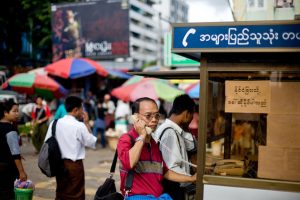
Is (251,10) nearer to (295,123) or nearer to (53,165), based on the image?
(295,123)

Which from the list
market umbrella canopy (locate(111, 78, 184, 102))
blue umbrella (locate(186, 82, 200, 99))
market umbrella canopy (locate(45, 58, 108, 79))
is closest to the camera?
blue umbrella (locate(186, 82, 200, 99))

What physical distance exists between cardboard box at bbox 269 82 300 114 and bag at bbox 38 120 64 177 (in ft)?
8.99

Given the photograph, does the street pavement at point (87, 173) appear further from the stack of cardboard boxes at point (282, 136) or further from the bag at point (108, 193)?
Result: the stack of cardboard boxes at point (282, 136)

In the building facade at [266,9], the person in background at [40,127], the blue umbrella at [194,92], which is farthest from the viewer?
the blue umbrella at [194,92]

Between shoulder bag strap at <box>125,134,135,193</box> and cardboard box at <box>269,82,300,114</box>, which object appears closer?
shoulder bag strap at <box>125,134,135,193</box>

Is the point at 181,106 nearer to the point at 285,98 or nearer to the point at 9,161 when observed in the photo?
the point at 285,98

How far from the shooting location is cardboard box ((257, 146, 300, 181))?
356cm

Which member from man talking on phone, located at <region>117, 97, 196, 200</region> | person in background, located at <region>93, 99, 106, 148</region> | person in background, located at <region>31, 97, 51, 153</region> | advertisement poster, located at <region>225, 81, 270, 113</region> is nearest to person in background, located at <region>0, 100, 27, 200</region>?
man talking on phone, located at <region>117, 97, 196, 200</region>

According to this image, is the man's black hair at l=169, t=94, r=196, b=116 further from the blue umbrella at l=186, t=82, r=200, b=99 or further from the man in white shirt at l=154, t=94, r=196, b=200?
the blue umbrella at l=186, t=82, r=200, b=99

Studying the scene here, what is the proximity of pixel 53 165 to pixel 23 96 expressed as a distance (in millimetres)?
18374

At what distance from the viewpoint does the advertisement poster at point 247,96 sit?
12.0 ft

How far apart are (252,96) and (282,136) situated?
1.41 ft

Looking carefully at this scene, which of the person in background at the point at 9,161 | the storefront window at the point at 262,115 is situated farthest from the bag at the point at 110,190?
the person in background at the point at 9,161

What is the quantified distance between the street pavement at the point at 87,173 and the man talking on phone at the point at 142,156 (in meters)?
4.27
